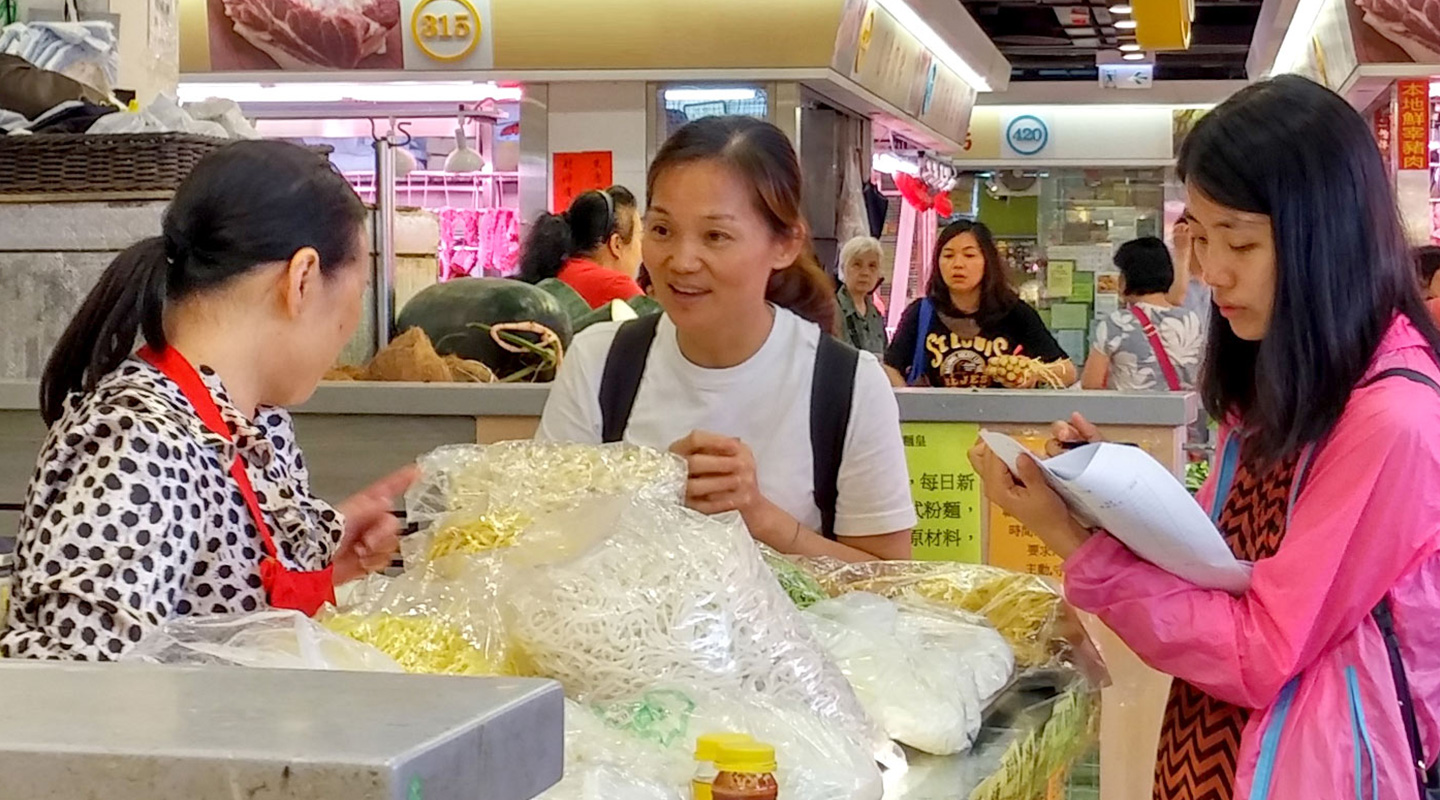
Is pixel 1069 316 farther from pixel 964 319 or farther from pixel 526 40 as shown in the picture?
pixel 964 319

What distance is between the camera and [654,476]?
71.6 inches

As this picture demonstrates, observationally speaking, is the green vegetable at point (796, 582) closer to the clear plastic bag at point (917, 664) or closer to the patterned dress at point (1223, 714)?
the clear plastic bag at point (917, 664)

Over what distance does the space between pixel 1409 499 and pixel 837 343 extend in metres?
0.96

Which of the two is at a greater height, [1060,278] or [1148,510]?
[1060,278]

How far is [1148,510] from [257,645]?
3.24ft

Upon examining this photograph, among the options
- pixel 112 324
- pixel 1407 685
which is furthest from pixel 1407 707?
pixel 112 324

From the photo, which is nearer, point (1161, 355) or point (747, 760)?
point (747, 760)

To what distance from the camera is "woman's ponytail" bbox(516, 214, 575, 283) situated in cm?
530

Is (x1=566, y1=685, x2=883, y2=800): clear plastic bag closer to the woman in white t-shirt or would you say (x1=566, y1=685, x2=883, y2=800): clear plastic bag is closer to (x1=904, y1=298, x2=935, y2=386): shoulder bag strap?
the woman in white t-shirt

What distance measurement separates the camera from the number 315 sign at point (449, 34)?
7992 mm

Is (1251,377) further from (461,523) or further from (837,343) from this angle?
(461,523)

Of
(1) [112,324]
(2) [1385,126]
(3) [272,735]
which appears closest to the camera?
(3) [272,735]

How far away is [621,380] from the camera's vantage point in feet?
8.24

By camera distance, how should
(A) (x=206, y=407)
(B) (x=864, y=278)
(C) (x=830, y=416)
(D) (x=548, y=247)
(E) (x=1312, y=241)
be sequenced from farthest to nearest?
(B) (x=864, y=278), (D) (x=548, y=247), (C) (x=830, y=416), (E) (x=1312, y=241), (A) (x=206, y=407)
